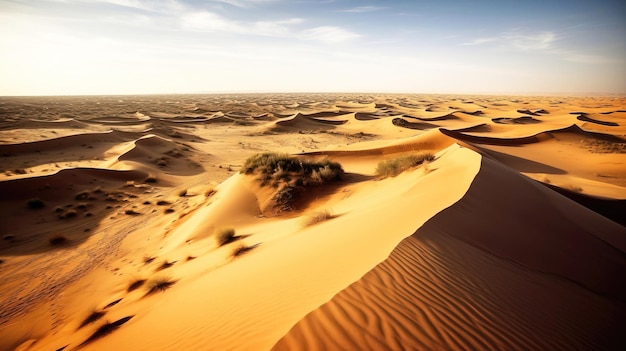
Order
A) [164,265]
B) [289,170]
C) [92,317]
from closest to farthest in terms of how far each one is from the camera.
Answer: [92,317] → [164,265] → [289,170]

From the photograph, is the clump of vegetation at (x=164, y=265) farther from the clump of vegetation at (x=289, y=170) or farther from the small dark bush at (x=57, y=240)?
the clump of vegetation at (x=289, y=170)

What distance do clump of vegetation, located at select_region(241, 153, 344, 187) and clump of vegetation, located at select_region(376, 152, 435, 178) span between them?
181 cm

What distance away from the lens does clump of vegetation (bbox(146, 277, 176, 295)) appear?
5763mm

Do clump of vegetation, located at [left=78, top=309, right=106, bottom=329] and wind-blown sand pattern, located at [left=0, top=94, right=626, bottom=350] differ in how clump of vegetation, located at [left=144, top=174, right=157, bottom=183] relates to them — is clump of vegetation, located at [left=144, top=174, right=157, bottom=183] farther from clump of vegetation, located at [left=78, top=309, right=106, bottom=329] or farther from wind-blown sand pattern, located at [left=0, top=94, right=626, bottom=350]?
clump of vegetation, located at [left=78, top=309, right=106, bottom=329]

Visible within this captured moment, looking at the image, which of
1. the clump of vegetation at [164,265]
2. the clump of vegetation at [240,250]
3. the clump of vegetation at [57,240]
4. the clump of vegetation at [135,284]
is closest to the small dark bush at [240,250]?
the clump of vegetation at [240,250]

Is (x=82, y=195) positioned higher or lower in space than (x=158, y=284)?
lower

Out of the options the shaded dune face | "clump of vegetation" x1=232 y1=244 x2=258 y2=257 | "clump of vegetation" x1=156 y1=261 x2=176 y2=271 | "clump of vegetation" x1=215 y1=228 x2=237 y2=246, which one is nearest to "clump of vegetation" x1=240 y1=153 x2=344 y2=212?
"clump of vegetation" x1=215 y1=228 x2=237 y2=246

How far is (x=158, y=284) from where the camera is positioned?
5844 mm

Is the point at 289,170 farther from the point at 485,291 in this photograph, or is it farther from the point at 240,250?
the point at 485,291

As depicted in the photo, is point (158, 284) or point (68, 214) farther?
point (68, 214)

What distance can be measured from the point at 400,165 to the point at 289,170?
457 cm

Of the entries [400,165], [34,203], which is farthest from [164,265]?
[400,165]

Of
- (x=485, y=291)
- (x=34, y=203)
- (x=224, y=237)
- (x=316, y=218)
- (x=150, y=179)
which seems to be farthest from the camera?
(x=150, y=179)

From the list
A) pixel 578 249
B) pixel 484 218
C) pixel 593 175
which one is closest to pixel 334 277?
pixel 484 218
